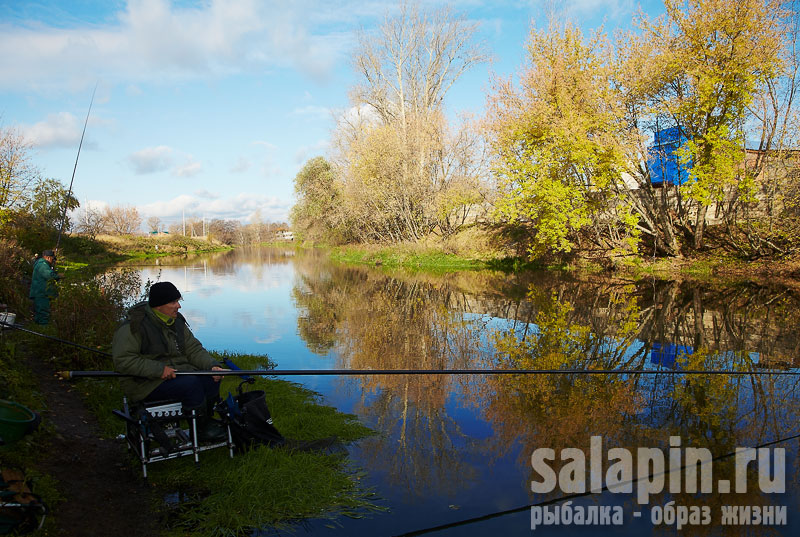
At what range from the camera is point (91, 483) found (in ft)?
13.5

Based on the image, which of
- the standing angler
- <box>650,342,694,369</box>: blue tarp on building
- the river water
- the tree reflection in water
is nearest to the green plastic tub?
the river water

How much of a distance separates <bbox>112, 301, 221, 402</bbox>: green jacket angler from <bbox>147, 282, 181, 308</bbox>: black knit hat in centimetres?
9

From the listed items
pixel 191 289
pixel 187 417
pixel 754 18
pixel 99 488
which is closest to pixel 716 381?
pixel 187 417

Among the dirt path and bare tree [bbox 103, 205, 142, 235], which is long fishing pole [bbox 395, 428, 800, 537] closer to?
the dirt path

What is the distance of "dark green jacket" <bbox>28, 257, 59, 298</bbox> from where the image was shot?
31.6 feet

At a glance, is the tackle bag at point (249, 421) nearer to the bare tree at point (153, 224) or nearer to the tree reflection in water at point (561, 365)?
the tree reflection in water at point (561, 365)

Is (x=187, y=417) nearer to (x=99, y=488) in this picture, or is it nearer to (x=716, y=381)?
(x=99, y=488)

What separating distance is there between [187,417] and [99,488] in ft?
2.84

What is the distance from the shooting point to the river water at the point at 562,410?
13.1 feet

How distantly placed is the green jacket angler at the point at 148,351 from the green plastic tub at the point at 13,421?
26.4 inches

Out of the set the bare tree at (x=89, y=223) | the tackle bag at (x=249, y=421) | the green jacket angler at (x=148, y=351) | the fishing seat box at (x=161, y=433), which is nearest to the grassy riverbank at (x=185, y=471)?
the tackle bag at (x=249, y=421)

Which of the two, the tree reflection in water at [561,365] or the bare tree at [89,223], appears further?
the bare tree at [89,223]

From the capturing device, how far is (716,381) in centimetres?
704

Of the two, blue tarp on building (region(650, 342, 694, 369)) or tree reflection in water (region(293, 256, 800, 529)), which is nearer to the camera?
tree reflection in water (region(293, 256, 800, 529))
